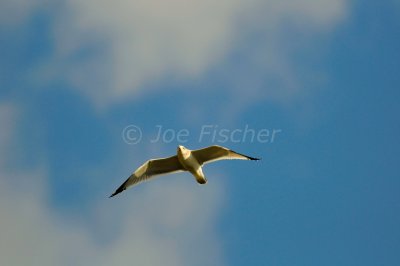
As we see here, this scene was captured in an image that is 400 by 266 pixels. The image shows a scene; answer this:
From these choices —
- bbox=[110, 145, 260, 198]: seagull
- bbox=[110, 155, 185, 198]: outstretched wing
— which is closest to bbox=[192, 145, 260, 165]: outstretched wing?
bbox=[110, 145, 260, 198]: seagull

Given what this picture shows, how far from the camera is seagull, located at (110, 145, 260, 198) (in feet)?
58.7

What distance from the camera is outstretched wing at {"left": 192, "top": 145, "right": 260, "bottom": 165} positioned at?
18.0 meters

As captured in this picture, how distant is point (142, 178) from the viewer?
61.6 feet

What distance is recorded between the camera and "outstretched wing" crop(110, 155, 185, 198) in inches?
731

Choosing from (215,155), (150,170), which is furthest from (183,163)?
(150,170)

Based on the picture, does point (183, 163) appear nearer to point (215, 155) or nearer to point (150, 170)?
point (215, 155)

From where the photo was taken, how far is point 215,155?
18.2 m

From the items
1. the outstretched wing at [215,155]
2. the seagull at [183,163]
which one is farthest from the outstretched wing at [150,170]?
the outstretched wing at [215,155]

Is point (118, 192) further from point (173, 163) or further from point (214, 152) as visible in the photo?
point (214, 152)

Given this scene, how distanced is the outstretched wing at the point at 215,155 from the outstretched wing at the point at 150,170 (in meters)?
0.84

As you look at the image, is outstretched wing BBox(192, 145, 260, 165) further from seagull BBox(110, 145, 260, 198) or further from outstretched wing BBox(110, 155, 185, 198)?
outstretched wing BBox(110, 155, 185, 198)

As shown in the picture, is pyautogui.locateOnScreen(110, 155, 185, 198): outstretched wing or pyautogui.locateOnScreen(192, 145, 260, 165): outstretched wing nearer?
pyautogui.locateOnScreen(192, 145, 260, 165): outstretched wing

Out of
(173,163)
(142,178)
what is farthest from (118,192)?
(173,163)

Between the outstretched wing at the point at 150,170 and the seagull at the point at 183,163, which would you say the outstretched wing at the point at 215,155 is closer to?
the seagull at the point at 183,163
